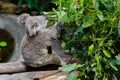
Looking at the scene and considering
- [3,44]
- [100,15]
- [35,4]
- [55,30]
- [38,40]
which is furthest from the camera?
[35,4]

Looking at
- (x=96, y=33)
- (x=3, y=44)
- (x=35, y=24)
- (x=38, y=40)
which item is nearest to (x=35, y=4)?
(x=3, y=44)

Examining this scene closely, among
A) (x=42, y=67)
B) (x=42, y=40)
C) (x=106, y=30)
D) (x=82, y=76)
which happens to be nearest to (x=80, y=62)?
(x=82, y=76)

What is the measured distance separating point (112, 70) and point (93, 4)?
60cm

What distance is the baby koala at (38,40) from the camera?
11.3 ft

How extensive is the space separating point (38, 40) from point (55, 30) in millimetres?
290

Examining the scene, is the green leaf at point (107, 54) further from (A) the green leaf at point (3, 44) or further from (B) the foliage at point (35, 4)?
(B) the foliage at point (35, 4)

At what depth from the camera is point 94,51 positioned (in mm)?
2646

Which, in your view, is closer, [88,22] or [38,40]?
[88,22]

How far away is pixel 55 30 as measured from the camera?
340 centimetres

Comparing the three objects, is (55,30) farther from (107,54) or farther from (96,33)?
(107,54)

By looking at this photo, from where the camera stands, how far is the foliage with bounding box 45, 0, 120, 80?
2.62m

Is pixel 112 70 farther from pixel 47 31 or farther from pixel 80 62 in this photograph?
pixel 47 31

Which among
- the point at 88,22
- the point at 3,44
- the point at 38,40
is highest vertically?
the point at 88,22

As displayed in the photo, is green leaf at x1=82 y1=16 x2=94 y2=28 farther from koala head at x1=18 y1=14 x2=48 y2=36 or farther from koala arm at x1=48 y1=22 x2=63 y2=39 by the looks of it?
koala head at x1=18 y1=14 x2=48 y2=36
